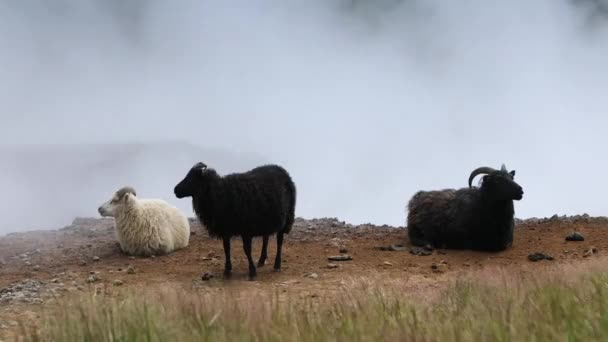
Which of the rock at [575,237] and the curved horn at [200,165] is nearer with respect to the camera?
the curved horn at [200,165]

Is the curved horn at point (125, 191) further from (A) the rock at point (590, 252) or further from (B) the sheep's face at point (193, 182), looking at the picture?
(A) the rock at point (590, 252)

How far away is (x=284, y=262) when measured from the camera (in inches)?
584

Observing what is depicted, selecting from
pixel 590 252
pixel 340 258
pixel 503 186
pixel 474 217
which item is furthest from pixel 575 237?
pixel 340 258

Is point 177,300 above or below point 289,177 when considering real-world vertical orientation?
below

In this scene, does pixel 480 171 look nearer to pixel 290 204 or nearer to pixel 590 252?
pixel 590 252

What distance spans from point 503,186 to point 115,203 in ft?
31.2

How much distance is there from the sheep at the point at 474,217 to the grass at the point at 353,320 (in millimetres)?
10982

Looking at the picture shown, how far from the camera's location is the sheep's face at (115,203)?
656 inches

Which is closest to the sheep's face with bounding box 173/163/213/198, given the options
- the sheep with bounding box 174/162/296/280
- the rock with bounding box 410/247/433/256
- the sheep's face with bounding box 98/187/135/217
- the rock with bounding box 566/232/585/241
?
the sheep with bounding box 174/162/296/280

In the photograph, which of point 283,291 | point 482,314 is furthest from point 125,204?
point 482,314

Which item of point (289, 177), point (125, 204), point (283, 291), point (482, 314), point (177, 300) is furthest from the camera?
point (125, 204)

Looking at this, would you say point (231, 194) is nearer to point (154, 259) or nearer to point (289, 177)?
point (289, 177)

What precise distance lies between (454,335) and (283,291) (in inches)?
303

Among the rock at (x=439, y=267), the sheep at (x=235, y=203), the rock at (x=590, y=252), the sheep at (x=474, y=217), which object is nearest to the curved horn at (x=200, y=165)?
the sheep at (x=235, y=203)
